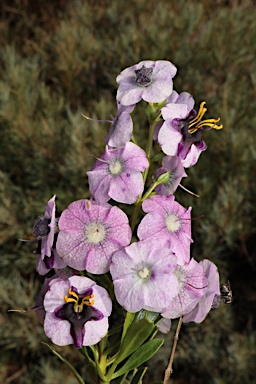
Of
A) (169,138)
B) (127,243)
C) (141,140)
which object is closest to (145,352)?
(127,243)

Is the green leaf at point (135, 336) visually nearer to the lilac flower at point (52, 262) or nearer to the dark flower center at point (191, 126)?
the lilac flower at point (52, 262)

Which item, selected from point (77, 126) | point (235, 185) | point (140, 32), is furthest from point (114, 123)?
point (140, 32)

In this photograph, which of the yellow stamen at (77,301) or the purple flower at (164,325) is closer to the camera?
the yellow stamen at (77,301)

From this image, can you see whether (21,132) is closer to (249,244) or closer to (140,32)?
(140,32)

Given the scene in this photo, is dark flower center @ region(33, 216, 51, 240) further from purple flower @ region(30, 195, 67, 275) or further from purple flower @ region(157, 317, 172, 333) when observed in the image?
purple flower @ region(157, 317, 172, 333)

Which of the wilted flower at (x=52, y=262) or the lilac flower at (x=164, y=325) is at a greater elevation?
the wilted flower at (x=52, y=262)

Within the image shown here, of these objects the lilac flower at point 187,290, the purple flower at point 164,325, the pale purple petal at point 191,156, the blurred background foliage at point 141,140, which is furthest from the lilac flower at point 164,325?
the blurred background foliage at point 141,140
